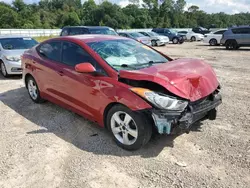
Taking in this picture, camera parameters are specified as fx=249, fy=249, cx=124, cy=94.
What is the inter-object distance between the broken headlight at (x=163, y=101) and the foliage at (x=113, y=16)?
60.6 metres

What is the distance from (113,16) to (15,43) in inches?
2534

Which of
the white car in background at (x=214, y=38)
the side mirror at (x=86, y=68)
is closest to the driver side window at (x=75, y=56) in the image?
the side mirror at (x=86, y=68)

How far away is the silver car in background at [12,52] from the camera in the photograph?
27.5ft

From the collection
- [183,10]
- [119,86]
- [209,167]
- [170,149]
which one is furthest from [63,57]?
[183,10]

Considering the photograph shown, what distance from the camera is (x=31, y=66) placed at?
5.45 meters

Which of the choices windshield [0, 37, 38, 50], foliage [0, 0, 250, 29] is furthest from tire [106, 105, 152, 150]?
foliage [0, 0, 250, 29]

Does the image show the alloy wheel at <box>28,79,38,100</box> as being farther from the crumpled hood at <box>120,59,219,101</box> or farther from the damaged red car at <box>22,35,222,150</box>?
the crumpled hood at <box>120,59,219,101</box>

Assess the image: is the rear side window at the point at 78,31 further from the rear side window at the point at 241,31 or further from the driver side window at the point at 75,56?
the rear side window at the point at 241,31

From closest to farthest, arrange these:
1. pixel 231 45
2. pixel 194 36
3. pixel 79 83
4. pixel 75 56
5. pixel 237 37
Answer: pixel 79 83
pixel 75 56
pixel 237 37
pixel 231 45
pixel 194 36

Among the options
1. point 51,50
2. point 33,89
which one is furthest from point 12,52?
point 51,50

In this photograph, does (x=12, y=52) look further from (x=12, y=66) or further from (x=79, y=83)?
(x=79, y=83)

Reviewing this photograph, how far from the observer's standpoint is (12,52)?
858 centimetres

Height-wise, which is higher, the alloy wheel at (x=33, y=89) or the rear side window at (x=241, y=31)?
the rear side window at (x=241, y=31)

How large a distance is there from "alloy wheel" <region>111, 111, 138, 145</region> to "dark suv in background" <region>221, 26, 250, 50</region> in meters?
17.0
